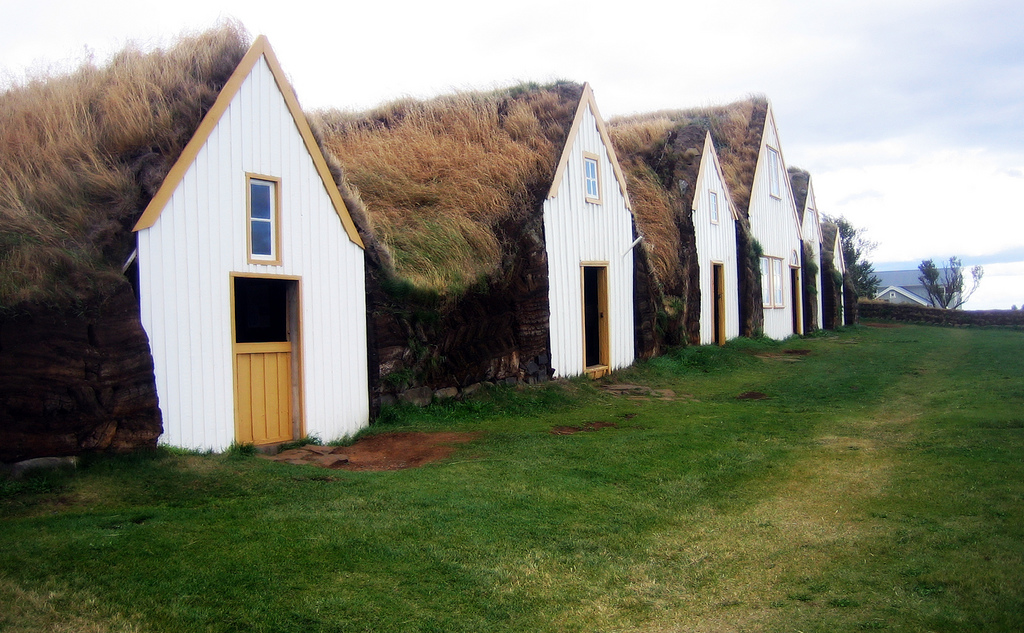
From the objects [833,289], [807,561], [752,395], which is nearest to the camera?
[807,561]

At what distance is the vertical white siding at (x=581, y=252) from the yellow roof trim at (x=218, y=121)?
5258 millimetres

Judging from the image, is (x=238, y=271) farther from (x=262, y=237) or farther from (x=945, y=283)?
(x=945, y=283)

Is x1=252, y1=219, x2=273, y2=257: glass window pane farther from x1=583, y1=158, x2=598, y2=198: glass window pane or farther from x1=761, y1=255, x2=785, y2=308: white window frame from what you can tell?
x1=761, y1=255, x2=785, y2=308: white window frame

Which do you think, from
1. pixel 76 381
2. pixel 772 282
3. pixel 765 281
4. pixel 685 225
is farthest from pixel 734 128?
pixel 76 381

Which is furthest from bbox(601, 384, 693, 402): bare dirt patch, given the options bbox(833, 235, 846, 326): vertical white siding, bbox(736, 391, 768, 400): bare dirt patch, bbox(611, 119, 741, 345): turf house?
bbox(833, 235, 846, 326): vertical white siding

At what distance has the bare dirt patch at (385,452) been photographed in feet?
30.5

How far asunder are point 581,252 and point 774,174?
1634 centimetres

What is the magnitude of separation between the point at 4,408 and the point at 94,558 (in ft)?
8.90

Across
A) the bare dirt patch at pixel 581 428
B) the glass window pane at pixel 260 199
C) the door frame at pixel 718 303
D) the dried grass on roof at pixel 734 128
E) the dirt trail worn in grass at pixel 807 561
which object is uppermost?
the dried grass on roof at pixel 734 128

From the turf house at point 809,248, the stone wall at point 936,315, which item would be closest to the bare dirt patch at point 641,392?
the turf house at point 809,248

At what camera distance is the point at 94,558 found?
550 centimetres

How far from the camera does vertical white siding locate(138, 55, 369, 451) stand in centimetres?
891

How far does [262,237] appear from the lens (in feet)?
33.4

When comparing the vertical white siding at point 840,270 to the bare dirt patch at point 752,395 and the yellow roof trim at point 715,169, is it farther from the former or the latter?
the bare dirt patch at point 752,395
